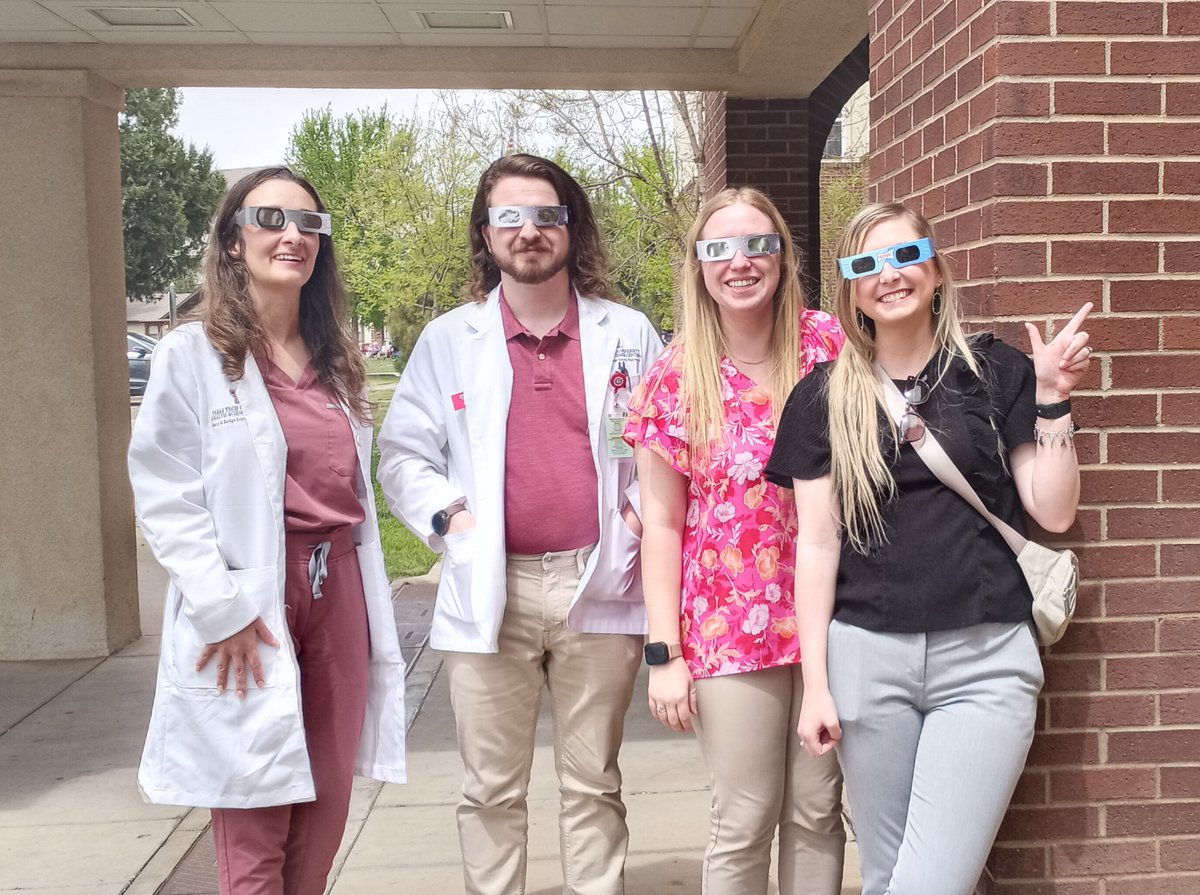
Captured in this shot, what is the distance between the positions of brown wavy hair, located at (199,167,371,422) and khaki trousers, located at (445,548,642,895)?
2.16 ft

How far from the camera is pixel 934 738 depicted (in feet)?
7.46

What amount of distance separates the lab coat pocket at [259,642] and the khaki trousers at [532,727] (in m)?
0.58

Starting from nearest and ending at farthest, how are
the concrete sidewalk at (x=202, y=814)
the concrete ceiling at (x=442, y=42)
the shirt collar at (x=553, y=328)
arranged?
1. the shirt collar at (x=553, y=328)
2. the concrete sidewalk at (x=202, y=814)
3. the concrete ceiling at (x=442, y=42)

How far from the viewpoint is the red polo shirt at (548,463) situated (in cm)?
303

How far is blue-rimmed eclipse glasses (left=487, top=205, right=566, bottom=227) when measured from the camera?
9.87 ft

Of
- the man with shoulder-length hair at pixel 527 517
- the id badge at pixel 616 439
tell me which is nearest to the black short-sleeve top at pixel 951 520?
the id badge at pixel 616 439

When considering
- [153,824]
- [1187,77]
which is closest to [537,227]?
[1187,77]

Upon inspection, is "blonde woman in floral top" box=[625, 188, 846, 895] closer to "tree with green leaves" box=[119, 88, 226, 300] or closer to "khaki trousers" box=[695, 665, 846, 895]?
"khaki trousers" box=[695, 665, 846, 895]

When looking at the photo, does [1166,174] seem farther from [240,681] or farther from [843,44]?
[843,44]

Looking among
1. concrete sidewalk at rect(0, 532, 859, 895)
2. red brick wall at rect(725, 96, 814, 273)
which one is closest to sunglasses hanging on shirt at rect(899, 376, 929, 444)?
concrete sidewalk at rect(0, 532, 859, 895)

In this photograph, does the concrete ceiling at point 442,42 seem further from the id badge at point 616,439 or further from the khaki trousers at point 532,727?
the khaki trousers at point 532,727

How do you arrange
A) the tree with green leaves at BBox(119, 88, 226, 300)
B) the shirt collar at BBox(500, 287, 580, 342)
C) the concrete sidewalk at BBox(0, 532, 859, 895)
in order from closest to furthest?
the shirt collar at BBox(500, 287, 580, 342)
the concrete sidewalk at BBox(0, 532, 859, 895)
the tree with green leaves at BBox(119, 88, 226, 300)

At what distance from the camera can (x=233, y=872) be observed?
106 inches

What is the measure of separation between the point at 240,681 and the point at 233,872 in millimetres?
463
